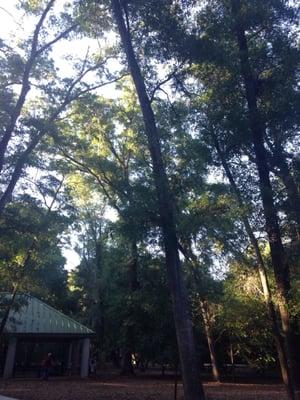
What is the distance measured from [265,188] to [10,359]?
19150 millimetres

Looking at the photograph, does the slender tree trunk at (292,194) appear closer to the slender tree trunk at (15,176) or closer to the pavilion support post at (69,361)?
the slender tree trunk at (15,176)

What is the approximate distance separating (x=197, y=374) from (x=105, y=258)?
31529 millimetres

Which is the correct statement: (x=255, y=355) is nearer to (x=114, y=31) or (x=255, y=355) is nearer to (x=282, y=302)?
(x=282, y=302)

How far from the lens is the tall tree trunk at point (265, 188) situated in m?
11.5

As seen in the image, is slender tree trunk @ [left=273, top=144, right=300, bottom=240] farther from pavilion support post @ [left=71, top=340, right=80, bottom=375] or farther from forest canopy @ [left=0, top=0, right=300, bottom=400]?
pavilion support post @ [left=71, top=340, right=80, bottom=375]

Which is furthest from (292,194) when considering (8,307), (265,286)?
(8,307)

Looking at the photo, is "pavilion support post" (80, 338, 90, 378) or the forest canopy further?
"pavilion support post" (80, 338, 90, 378)

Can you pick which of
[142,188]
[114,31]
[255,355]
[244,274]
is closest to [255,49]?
[114,31]

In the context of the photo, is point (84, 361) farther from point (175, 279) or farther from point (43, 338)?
point (175, 279)

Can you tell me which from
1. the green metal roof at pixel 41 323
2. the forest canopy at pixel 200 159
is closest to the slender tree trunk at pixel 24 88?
the forest canopy at pixel 200 159

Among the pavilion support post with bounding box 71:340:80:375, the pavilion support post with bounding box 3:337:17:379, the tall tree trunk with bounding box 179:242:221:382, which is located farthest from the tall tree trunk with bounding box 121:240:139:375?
the pavilion support post with bounding box 3:337:17:379

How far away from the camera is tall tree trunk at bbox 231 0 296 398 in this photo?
455 inches

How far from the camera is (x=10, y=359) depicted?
24062 mm

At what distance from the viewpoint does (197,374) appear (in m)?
9.81
